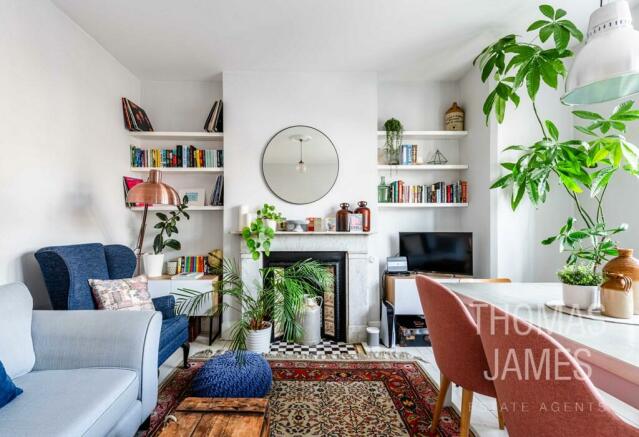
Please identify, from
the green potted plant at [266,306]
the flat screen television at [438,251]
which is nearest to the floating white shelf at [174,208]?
the green potted plant at [266,306]

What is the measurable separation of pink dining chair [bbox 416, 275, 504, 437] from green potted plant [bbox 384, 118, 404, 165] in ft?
6.85

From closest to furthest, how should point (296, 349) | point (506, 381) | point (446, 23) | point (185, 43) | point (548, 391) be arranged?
1. point (548, 391)
2. point (506, 381)
3. point (446, 23)
4. point (185, 43)
5. point (296, 349)

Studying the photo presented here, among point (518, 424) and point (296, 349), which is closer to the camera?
point (518, 424)

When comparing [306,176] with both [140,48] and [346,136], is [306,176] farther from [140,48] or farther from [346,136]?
[140,48]

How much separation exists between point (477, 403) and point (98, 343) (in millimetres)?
2217

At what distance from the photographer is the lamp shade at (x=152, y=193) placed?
2.30 m

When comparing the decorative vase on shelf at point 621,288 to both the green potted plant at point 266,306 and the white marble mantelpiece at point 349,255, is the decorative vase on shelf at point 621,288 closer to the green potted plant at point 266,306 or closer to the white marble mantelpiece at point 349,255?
the green potted plant at point 266,306

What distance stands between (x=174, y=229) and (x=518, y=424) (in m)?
2.91

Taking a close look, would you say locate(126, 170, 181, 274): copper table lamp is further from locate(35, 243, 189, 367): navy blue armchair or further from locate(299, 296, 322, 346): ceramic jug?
locate(299, 296, 322, 346): ceramic jug

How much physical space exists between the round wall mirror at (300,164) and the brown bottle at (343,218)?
253mm

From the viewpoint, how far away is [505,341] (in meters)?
0.77

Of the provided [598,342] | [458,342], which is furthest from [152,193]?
[598,342]

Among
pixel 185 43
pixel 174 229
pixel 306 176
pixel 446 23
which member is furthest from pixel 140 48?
pixel 446 23

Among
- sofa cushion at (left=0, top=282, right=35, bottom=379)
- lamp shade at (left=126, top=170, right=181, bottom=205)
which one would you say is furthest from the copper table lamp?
sofa cushion at (left=0, top=282, right=35, bottom=379)
